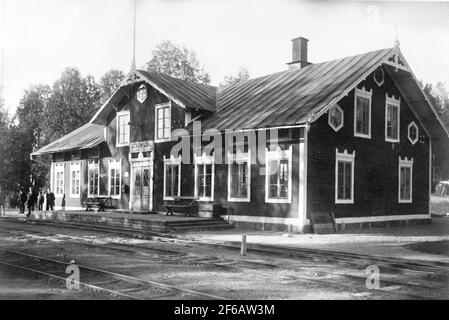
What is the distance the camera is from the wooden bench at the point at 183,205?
21750mm

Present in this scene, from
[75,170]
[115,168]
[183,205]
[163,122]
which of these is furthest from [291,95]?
Answer: [75,170]

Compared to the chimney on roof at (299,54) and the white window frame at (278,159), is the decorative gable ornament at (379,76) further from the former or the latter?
the white window frame at (278,159)

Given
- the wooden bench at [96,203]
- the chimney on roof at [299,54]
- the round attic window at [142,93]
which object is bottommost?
the wooden bench at [96,203]

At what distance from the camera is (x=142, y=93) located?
24922 millimetres

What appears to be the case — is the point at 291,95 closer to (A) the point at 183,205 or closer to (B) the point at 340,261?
(A) the point at 183,205

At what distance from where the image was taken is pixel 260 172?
64.8 feet

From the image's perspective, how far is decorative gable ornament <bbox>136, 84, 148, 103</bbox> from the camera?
81.1 feet

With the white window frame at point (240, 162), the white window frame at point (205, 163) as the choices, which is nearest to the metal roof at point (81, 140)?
the white window frame at point (205, 163)

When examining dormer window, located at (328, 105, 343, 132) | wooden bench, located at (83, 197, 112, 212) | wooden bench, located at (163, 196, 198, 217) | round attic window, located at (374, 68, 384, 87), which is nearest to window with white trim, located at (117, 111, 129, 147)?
wooden bench, located at (83, 197, 112, 212)

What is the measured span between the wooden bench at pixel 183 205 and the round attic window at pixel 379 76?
9.30 meters

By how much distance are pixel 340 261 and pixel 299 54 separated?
15914mm

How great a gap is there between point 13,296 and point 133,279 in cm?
205

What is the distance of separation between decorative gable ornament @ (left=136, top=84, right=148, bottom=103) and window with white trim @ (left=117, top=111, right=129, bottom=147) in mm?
1308
